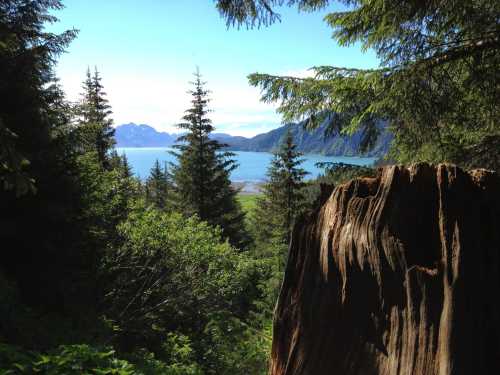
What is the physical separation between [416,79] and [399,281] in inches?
156

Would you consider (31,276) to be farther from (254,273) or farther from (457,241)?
(457,241)

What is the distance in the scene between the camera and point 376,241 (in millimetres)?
2033

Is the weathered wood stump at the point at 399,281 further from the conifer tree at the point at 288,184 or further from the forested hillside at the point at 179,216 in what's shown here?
the conifer tree at the point at 288,184

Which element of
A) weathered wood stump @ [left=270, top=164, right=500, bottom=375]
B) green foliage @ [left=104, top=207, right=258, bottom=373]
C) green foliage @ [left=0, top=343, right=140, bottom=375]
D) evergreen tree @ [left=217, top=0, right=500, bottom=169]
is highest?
evergreen tree @ [left=217, top=0, right=500, bottom=169]

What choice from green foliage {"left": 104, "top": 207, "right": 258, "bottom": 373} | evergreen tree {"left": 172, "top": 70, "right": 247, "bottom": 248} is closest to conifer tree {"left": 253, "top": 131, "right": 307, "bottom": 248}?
evergreen tree {"left": 172, "top": 70, "right": 247, "bottom": 248}

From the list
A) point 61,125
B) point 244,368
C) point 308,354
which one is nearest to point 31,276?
point 61,125

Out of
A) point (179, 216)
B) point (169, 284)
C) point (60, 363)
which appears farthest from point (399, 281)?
point (179, 216)

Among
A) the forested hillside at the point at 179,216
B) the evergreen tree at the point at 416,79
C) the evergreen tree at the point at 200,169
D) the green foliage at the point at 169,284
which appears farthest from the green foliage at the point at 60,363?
the evergreen tree at the point at 200,169

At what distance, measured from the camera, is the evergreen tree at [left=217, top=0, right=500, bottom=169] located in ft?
15.6

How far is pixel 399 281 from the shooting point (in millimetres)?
1952

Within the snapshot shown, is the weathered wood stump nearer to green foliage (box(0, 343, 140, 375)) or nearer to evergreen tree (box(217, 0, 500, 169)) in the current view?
green foliage (box(0, 343, 140, 375))

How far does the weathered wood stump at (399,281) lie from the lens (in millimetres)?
1781

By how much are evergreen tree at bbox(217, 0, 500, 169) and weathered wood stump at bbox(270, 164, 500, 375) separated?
3.17 metres

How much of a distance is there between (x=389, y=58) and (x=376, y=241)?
4.30 m
